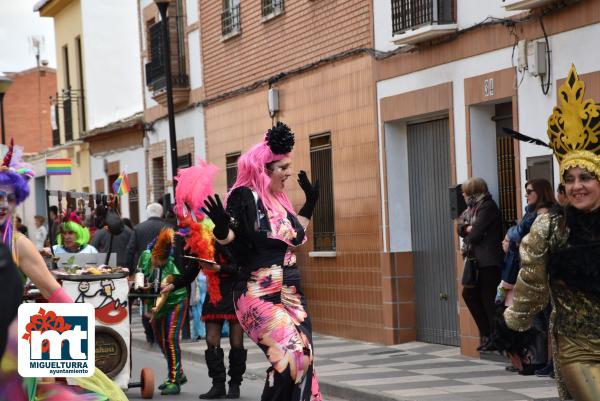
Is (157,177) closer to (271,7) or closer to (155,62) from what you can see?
(155,62)

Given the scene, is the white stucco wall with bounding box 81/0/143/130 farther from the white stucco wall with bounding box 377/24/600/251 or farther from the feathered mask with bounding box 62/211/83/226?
the white stucco wall with bounding box 377/24/600/251

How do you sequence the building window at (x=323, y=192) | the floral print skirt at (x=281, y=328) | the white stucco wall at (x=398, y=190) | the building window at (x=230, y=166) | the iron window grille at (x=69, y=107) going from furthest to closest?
the iron window grille at (x=69, y=107)
the building window at (x=230, y=166)
the building window at (x=323, y=192)
the white stucco wall at (x=398, y=190)
the floral print skirt at (x=281, y=328)

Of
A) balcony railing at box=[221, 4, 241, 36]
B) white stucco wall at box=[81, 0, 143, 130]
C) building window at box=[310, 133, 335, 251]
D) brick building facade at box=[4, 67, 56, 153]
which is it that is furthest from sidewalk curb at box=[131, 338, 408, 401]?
brick building facade at box=[4, 67, 56, 153]

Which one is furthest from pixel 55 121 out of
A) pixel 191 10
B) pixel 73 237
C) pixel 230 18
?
pixel 73 237

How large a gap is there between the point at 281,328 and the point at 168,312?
399cm

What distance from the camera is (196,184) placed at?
11.5m

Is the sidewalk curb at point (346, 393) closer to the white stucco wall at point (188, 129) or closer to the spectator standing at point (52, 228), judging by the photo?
the spectator standing at point (52, 228)

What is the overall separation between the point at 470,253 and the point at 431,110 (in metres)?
2.15

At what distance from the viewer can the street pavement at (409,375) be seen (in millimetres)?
11227

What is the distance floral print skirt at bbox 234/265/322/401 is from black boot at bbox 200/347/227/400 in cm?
356

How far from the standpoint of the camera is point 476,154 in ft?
46.4

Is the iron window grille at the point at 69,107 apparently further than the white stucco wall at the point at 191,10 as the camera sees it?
Yes

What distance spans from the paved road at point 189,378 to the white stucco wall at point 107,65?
48.5 feet

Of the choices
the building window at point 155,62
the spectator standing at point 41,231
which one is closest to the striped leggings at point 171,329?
the building window at point 155,62
